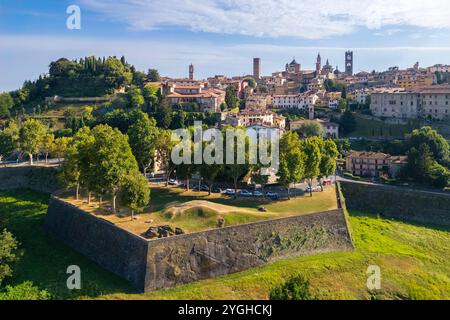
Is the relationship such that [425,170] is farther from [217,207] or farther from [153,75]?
[153,75]

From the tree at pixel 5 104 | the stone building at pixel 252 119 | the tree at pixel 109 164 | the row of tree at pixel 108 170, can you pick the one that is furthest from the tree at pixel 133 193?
the tree at pixel 5 104

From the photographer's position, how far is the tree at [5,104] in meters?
74.4

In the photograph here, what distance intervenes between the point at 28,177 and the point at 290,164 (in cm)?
2885

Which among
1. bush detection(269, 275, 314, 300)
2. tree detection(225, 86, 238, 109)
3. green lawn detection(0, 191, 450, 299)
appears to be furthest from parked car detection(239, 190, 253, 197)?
tree detection(225, 86, 238, 109)

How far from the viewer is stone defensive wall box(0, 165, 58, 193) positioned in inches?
1874

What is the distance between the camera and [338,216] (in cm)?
3616

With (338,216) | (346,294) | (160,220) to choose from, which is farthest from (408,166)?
(160,220)

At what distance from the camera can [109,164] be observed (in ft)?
112

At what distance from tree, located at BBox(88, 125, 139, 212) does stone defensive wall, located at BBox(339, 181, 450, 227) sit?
991 inches

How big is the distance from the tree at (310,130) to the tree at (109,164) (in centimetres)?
3887

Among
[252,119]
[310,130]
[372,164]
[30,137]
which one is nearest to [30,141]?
[30,137]

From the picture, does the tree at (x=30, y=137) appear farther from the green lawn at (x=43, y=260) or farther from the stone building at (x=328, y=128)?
the stone building at (x=328, y=128)

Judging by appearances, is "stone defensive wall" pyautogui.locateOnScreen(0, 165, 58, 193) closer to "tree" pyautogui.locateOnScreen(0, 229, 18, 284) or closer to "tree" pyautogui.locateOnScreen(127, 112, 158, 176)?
"tree" pyautogui.locateOnScreen(127, 112, 158, 176)

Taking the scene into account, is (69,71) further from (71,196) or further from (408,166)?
(408,166)
